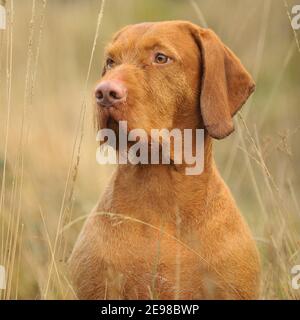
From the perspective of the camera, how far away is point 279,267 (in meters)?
5.91

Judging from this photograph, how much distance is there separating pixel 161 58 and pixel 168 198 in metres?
0.71

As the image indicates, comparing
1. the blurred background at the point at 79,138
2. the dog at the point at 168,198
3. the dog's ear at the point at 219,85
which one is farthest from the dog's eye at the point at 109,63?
the dog's ear at the point at 219,85

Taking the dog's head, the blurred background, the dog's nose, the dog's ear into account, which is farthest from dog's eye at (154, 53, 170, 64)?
the blurred background

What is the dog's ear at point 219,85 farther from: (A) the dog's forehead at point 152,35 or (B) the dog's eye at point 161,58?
(B) the dog's eye at point 161,58

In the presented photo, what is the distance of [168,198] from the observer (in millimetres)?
5613

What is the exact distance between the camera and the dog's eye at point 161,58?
5.62 m

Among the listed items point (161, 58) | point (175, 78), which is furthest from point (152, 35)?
point (175, 78)

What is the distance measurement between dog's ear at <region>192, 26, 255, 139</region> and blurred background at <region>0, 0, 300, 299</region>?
0.36 meters

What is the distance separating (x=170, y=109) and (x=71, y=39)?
4.23 meters

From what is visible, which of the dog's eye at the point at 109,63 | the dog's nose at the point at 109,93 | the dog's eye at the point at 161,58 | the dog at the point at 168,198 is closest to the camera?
the dog's nose at the point at 109,93

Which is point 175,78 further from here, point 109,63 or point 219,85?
point 109,63

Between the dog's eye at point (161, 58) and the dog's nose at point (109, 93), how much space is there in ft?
1.18

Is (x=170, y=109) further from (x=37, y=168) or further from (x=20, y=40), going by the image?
(x=20, y=40)

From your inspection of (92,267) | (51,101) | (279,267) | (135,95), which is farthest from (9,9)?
(51,101)
